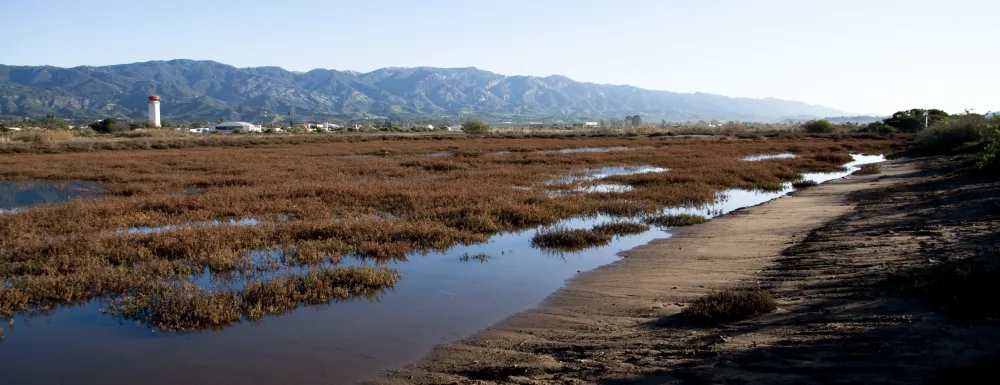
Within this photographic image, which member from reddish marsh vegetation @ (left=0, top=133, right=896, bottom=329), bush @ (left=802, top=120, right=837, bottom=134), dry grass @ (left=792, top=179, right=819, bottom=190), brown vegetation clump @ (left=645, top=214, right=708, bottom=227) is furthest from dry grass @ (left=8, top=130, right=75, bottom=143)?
bush @ (left=802, top=120, right=837, bottom=134)

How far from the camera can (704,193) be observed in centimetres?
2428

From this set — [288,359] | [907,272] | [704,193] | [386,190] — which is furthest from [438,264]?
[704,193]

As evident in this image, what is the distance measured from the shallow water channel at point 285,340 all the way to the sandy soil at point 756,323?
2.01 feet

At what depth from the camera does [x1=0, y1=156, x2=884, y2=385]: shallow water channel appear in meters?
Result: 7.26

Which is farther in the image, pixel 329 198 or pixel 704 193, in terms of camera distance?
pixel 704 193

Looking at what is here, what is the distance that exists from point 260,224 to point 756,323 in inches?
506

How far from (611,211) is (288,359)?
14.0 meters

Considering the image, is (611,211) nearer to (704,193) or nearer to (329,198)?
(704,193)

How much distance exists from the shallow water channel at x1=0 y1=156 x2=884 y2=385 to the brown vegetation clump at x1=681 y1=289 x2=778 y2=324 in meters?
2.78

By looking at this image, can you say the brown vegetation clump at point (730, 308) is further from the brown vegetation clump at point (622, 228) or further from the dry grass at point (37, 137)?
the dry grass at point (37, 137)

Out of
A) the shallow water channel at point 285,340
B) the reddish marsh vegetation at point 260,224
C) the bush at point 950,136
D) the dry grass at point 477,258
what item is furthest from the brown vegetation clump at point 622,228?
the bush at point 950,136

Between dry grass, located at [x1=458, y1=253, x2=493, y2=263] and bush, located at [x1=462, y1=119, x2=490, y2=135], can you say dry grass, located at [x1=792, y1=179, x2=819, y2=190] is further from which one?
bush, located at [x1=462, y1=119, x2=490, y2=135]

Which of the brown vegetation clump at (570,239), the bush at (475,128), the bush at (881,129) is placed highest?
the bush at (881,129)

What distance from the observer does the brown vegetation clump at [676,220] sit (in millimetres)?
17688
